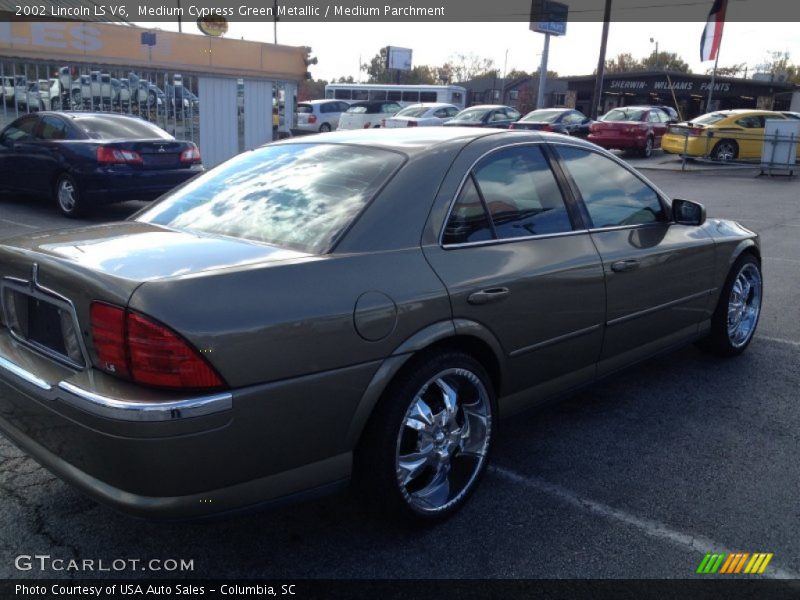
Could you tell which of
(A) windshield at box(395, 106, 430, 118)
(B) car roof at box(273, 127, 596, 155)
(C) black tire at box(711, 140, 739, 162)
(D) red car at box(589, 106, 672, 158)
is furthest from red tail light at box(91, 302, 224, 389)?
(A) windshield at box(395, 106, 430, 118)

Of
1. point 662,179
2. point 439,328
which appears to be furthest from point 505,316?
point 662,179

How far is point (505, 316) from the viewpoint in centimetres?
318

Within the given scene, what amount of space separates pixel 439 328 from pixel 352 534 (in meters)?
0.90

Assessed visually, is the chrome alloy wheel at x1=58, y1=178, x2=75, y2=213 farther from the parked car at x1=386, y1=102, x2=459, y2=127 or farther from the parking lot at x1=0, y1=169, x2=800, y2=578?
the parked car at x1=386, y1=102, x2=459, y2=127

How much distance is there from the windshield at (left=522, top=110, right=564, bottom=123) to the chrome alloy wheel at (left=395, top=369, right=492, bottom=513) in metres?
21.1

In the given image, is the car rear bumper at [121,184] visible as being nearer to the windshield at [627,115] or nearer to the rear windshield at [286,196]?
the rear windshield at [286,196]

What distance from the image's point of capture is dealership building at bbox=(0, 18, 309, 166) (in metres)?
17.0

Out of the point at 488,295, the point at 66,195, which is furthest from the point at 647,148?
the point at 488,295

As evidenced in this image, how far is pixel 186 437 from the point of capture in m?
2.26

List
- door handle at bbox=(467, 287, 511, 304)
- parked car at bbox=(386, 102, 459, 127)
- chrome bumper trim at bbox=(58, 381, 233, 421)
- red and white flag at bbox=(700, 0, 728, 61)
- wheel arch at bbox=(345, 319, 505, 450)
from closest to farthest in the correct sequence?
1. chrome bumper trim at bbox=(58, 381, 233, 421)
2. wheel arch at bbox=(345, 319, 505, 450)
3. door handle at bbox=(467, 287, 511, 304)
4. parked car at bbox=(386, 102, 459, 127)
5. red and white flag at bbox=(700, 0, 728, 61)

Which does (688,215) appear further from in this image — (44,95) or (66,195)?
(44,95)

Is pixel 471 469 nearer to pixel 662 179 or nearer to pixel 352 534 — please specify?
pixel 352 534

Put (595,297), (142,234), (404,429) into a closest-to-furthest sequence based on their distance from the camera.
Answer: (404,429) → (142,234) → (595,297)

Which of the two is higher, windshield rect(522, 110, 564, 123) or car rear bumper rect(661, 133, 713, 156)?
windshield rect(522, 110, 564, 123)
